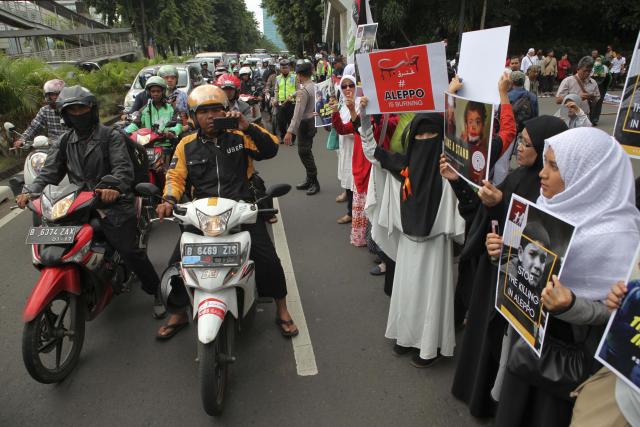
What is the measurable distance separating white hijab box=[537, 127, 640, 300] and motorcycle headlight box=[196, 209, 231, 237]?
5.91 feet

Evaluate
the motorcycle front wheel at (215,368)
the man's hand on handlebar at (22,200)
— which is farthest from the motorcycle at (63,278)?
the motorcycle front wheel at (215,368)

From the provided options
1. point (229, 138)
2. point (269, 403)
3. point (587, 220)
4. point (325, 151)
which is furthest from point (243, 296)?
point (325, 151)

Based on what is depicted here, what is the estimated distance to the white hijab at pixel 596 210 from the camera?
161 centimetres

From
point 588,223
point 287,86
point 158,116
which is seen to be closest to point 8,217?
point 158,116

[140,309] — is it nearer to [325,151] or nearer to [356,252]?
[356,252]

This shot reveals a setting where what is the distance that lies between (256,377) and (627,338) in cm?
226

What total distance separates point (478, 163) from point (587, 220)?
1.98 feet

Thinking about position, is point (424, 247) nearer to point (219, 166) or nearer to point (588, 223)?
point (588, 223)

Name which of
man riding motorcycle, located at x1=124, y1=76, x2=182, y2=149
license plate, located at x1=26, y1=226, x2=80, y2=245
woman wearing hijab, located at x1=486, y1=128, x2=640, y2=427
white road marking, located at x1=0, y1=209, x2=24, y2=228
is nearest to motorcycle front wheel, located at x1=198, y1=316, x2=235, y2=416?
license plate, located at x1=26, y1=226, x2=80, y2=245

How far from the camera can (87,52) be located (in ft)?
125

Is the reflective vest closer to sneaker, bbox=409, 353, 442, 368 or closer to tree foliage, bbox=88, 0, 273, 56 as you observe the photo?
sneaker, bbox=409, 353, 442, 368

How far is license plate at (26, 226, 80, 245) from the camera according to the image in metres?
3.04

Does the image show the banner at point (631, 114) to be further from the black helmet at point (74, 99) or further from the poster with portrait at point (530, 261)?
the black helmet at point (74, 99)

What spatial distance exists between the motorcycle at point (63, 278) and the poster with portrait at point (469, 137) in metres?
2.23
